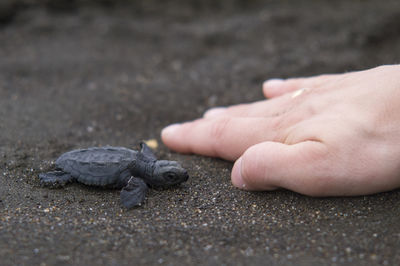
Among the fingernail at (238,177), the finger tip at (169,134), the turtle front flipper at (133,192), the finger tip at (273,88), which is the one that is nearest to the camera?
the turtle front flipper at (133,192)

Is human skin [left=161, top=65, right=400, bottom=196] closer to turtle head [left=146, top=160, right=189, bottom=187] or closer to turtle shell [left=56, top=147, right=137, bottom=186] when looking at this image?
turtle head [left=146, top=160, right=189, bottom=187]

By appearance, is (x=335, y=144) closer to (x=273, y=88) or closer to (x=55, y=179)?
(x=273, y=88)

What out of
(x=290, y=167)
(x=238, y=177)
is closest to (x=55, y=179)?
(x=238, y=177)

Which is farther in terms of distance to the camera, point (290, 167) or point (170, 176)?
point (170, 176)

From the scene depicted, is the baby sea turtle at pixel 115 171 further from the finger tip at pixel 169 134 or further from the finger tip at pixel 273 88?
the finger tip at pixel 273 88

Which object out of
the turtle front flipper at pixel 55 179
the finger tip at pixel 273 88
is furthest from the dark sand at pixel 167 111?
the finger tip at pixel 273 88

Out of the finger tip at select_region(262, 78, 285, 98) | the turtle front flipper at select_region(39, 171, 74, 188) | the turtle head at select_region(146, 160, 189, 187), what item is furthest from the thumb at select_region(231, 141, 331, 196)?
the finger tip at select_region(262, 78, 285, 98)
